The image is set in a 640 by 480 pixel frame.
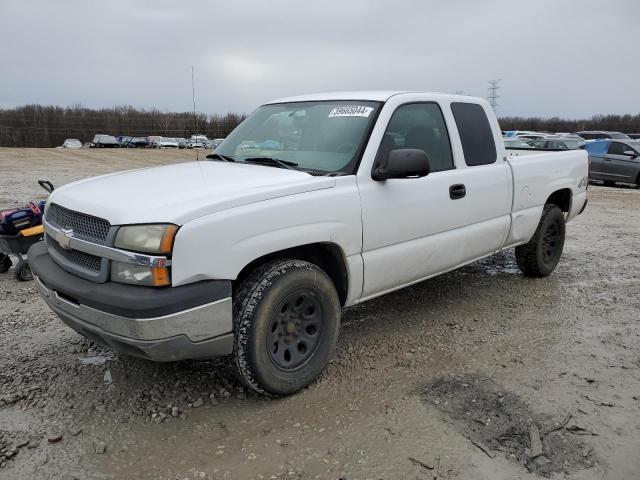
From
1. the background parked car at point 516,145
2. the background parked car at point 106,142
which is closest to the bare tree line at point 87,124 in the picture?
the background parked car at point 106,142

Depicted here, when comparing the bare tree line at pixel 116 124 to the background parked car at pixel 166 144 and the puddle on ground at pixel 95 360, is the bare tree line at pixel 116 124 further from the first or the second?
the puddle on ground at pixel 95 360

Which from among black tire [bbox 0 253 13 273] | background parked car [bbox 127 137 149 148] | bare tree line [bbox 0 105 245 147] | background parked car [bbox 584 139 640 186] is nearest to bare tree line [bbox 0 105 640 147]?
bare tree line [bbox 0 105 245 147]

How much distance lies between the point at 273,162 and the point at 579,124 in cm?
7516

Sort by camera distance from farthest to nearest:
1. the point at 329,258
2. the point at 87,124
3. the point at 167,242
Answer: the point at 87,124, the point at 329,258, the point at 167,242

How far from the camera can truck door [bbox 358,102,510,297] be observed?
3639mm

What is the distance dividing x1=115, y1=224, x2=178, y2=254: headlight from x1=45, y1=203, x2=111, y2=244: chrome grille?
16cm

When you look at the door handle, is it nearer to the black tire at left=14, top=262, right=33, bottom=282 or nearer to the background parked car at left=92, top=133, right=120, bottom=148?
the black tire at left=14, top=262, right=33, bottom=282

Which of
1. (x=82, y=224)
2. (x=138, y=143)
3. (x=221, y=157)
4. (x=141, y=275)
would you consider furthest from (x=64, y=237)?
(x=138, y=143)

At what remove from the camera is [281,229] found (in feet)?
10.1

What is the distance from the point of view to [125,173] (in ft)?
12.6

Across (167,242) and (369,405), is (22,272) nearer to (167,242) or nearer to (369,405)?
(167,242)

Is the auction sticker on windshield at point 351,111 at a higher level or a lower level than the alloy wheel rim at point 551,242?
higher

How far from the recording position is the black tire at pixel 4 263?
19.3 feet

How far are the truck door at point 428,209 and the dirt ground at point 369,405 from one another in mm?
645
